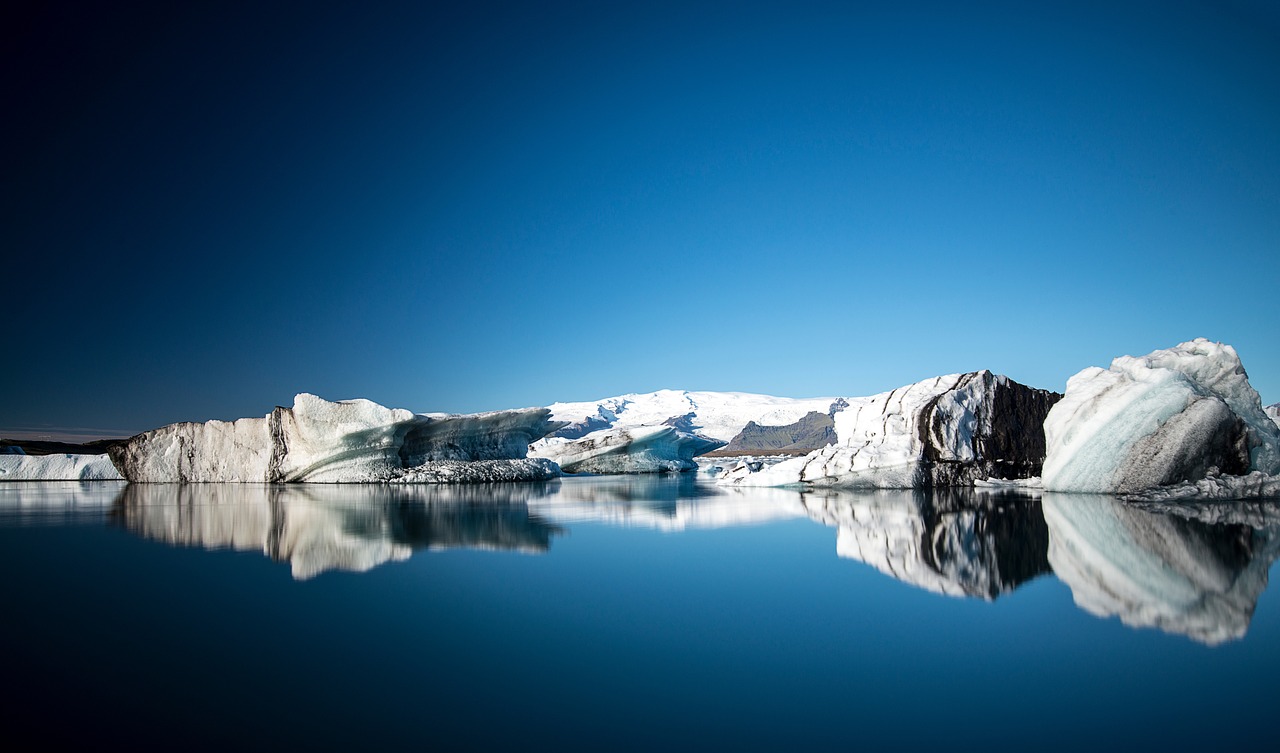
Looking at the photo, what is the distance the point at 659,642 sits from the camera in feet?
12.0

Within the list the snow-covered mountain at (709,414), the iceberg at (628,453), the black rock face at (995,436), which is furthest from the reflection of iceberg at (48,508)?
the snow-covered mountain at (709,414)

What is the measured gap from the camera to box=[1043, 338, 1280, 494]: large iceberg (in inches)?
458

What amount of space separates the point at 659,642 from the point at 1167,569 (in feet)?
12.6

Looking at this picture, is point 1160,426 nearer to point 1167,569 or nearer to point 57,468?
point 1167,569

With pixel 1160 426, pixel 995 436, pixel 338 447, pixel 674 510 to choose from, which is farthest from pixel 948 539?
pixel 338 447

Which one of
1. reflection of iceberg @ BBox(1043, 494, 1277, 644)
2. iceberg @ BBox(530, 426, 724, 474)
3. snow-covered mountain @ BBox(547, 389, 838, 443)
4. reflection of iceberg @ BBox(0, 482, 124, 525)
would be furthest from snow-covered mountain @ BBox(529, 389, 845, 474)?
reflection of iceberg @ BBox(1043, 494, 1277, 644)

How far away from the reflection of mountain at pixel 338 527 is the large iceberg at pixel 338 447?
288 inches

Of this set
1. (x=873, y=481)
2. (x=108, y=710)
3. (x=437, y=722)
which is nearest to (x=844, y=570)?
(x=437, y=722)

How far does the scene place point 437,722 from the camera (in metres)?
2.58

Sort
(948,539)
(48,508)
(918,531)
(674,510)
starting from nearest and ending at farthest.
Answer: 1. (948,539)
2. (918,531)
3. (674,510)
4. (48,508)

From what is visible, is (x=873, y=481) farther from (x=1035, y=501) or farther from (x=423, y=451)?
(x=423, y=451)

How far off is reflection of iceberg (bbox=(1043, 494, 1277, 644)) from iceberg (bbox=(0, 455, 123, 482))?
108 ft

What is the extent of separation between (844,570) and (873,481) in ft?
37.1

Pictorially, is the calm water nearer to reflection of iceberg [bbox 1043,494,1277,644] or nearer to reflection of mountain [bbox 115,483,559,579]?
reflection of iceberg [bbox 1043,494,1277,644]
